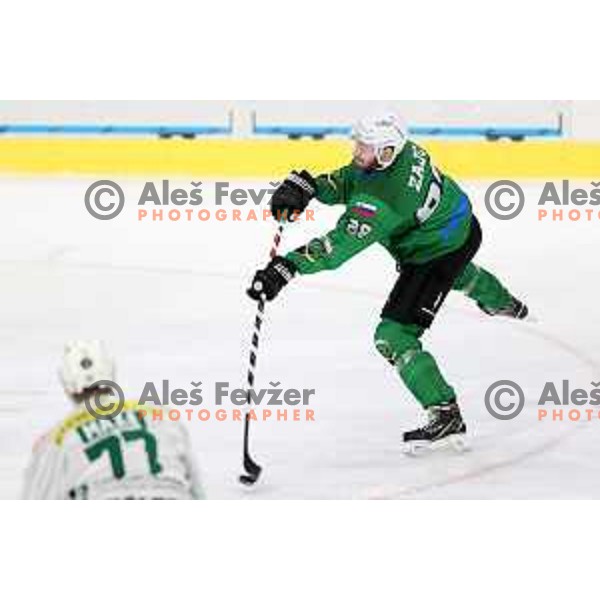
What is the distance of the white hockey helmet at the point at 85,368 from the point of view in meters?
3.26

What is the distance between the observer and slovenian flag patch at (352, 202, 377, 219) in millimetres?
4727

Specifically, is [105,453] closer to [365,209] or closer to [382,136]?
[365,209]

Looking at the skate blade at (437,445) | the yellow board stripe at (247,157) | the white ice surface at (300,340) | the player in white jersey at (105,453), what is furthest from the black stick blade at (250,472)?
the yellow board stripe at (247,157)

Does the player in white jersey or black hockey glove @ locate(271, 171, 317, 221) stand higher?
black hockey glove @ locate(271, 171, 317, 221)

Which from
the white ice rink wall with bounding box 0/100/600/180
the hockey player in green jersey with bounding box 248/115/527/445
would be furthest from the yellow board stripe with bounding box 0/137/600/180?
the hockey player in green jersey with bounding box 248/115/527/445

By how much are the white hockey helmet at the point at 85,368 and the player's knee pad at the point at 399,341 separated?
1.85 m

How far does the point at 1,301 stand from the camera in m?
7.24

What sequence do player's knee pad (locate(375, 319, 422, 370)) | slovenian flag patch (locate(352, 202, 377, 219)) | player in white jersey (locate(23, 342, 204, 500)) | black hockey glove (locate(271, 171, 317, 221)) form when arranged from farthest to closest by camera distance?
1. player's knee pad (locate(375, 319, 422, 370))
2. black hockey glove (locate(271, 171, 317, 221))
3. slovenian flag patch (locate(352, 202, 377, 219))
4. player in white jersey (locate(23, 342, 204, 500))

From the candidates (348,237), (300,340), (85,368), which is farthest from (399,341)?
(85,368)

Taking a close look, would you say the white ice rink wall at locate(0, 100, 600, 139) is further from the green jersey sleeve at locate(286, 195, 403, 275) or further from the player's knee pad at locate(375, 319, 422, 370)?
the green jersey sleeve at locate(286, 195, 403, 275)

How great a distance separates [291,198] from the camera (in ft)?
16.1

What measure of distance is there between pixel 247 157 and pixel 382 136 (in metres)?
5.14

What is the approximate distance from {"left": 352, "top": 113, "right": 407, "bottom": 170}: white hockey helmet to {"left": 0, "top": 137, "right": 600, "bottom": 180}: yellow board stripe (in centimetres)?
467

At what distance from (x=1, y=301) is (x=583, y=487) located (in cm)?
326
